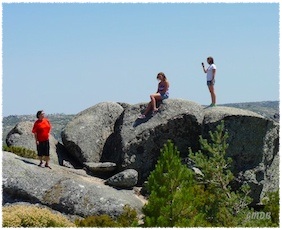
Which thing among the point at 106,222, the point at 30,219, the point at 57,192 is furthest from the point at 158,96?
the point at 30,219

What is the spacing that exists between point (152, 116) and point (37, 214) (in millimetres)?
9553

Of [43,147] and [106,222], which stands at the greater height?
[43,147]

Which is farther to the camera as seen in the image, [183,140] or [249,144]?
[183,140]

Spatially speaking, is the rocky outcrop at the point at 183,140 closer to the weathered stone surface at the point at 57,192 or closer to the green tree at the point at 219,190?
the weathered stone surface at the point at 57,192

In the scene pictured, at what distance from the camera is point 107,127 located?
2708 centimetres

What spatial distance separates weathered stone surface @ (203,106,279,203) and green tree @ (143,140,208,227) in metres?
7.52

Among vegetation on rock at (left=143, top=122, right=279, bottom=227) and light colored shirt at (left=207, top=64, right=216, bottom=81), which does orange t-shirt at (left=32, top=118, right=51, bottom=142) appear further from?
light colored shirt at (left=207, top=64, right=216, bottom=81)

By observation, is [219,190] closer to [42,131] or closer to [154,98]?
[42,131]

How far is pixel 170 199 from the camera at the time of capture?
14.9 metres

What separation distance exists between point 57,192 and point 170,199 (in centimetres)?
657

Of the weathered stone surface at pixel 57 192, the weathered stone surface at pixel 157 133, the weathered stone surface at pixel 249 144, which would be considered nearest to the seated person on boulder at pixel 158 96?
the weathered stone surface at pixel 157 133

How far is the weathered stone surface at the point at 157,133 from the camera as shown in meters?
24.5

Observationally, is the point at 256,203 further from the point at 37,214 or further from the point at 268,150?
the point at 37,214

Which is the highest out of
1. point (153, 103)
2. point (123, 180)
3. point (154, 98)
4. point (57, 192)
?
point (154, 98)
